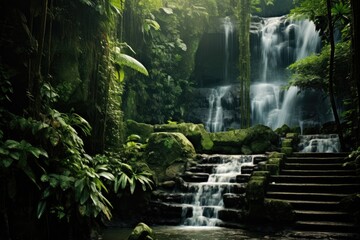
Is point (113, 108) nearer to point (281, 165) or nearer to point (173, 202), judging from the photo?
point (173, 202)

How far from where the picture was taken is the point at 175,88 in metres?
19.8

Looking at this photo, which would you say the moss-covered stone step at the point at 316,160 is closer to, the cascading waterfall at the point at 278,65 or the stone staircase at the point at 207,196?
the stone staircase at the point at 207,196

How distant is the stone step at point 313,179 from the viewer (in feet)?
29.6

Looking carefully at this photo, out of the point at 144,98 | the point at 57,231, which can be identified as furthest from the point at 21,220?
the point at 144,98

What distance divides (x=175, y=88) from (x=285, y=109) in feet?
20.0

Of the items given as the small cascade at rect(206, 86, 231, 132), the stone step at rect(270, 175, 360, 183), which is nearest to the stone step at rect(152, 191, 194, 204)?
the stone step at rect(270, 175, 360, 183)

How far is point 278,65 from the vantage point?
21.8 m

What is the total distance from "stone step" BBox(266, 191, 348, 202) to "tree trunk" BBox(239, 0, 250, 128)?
8.45 metres

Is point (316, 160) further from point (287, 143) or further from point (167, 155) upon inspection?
point (167, 155)

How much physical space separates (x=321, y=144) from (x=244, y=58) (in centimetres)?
656

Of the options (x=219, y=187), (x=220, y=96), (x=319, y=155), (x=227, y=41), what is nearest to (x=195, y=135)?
(x=219, y=187)

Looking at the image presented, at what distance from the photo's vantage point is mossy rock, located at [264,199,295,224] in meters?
7.89

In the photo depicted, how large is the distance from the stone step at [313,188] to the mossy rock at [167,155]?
3151mm

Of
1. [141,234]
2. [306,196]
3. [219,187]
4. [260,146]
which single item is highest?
[260,146]
